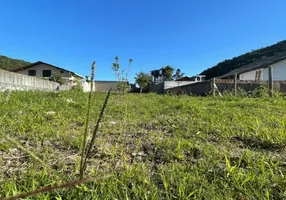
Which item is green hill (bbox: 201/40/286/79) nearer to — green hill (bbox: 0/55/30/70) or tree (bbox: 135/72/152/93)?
tree (bbox: 135/72/152/93)

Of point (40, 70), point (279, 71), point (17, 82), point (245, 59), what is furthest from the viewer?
point (245, 59)

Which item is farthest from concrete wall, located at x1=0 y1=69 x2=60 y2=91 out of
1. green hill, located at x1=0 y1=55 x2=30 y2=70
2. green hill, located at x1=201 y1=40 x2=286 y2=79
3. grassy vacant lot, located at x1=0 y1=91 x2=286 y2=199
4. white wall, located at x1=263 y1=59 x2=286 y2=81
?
green hill, located at x1=201 y1=40 x2=286 y2=79

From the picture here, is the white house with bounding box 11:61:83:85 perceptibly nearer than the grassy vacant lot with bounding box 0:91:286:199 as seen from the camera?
No

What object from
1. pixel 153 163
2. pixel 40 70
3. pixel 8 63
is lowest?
pixel 153 163

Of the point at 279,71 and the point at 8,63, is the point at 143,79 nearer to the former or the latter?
the point at 279,71

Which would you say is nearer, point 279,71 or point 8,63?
point 279,71

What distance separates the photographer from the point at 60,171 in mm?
1317

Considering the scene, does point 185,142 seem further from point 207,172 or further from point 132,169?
point 132,169

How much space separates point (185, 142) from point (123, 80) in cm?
101

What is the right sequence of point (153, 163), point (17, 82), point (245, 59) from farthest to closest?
point (245, 59)
point (17, 82)
point (153, 163)

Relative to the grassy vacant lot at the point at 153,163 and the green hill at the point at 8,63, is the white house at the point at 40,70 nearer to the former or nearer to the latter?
the green hill at the point at 8,63

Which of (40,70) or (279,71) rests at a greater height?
(40,70)

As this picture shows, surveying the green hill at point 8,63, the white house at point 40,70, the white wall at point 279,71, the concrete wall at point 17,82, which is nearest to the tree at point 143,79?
the white house at point 40,70

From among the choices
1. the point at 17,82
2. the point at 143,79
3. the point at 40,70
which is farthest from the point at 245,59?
the point at 17,82
